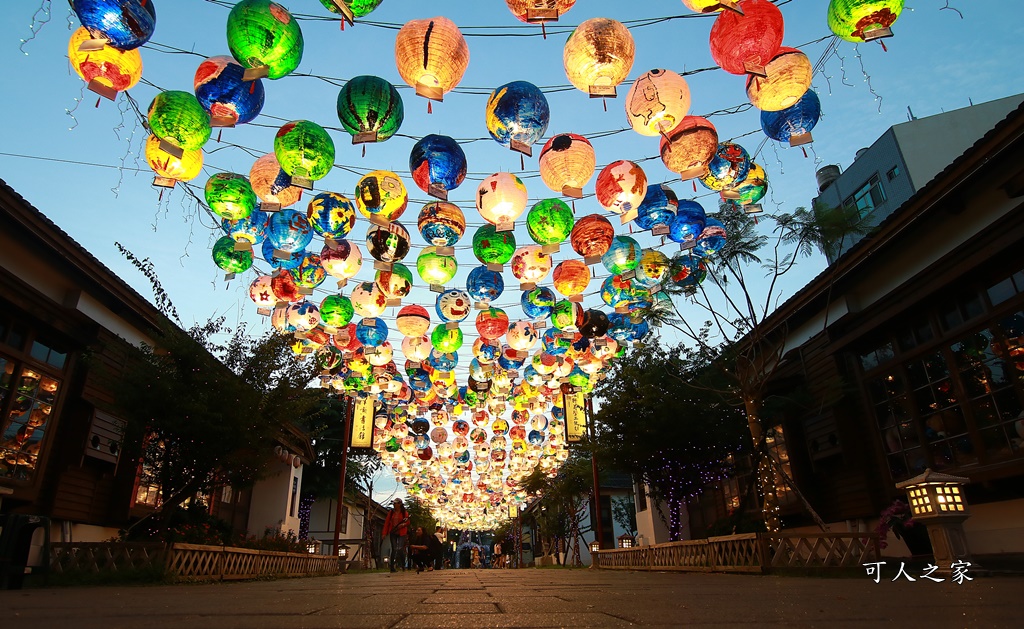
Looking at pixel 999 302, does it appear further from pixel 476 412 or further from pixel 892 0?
pixel 476 412

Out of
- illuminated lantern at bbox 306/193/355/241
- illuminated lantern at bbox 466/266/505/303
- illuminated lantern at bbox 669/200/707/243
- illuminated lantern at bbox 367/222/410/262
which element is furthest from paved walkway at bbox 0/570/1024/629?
illuminated lantern at bbox 466/266/505/303

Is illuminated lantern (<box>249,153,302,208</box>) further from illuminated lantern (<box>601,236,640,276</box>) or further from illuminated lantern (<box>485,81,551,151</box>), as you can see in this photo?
illuminated lantern (<box>601,236,640,276</box>)

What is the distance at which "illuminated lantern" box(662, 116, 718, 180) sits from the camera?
6574mm

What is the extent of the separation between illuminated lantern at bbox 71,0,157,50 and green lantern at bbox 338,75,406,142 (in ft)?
5.91

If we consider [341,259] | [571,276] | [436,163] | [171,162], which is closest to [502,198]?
[436,163]

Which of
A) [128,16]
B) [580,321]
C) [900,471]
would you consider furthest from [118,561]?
[900,471]

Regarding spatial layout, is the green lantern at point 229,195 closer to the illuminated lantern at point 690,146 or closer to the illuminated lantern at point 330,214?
the illuminated lantern at point 330,214

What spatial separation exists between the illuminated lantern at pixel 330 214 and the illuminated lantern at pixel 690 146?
4167 millimetres

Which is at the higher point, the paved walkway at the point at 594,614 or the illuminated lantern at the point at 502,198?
the illuminated lantern at the point at 502,198

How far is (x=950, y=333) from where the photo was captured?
30.6 feet

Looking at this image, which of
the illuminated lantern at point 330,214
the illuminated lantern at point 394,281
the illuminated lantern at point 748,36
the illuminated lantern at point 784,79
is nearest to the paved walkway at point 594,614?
the illuminated lantern at point 748,36

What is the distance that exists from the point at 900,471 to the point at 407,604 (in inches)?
424

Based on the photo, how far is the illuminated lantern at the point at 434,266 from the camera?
8.41 metres

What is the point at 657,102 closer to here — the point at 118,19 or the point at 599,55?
the point at 599,55
